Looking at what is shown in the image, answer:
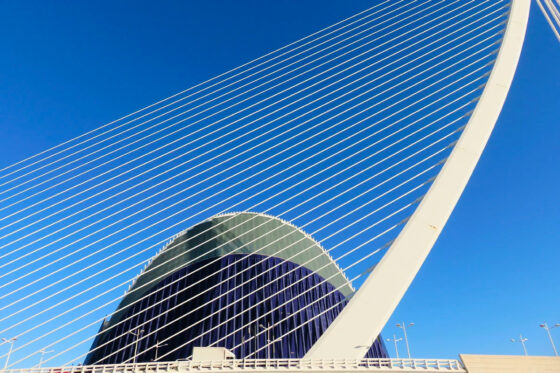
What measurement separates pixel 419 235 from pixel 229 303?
1213 inches

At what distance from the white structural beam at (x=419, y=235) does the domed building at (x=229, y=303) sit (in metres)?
17.1

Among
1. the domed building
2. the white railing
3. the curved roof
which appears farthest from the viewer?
the curved roof

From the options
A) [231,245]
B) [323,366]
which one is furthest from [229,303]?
[323,366]

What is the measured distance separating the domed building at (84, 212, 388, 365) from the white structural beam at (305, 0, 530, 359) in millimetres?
17146

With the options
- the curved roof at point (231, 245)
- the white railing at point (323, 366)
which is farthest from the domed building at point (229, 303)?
the white railing at point (323, 366)

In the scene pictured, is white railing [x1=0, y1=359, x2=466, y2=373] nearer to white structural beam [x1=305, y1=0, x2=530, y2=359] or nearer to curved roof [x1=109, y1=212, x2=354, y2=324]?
white structural beam [x1=305, y1=0, x2=530, y2=359]

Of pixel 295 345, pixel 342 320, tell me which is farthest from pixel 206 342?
pixel 342 320

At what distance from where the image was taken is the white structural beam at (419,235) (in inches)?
679

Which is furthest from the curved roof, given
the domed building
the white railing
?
the white railing

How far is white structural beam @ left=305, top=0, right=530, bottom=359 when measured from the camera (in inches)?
679

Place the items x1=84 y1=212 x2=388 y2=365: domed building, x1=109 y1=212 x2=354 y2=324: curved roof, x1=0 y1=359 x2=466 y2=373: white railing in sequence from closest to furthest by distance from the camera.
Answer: x1=0 y1=359 x2=466 y2=373: white railing < x1=84 y1=212 x2=388 y2=365: domed building < x1=109 y1=212 x2=354 y2=324: curved roof

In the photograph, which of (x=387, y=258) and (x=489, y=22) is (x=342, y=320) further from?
(x=489, y=22)

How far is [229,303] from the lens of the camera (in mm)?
45562

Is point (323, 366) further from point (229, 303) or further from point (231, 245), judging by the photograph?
point (231, 245)
